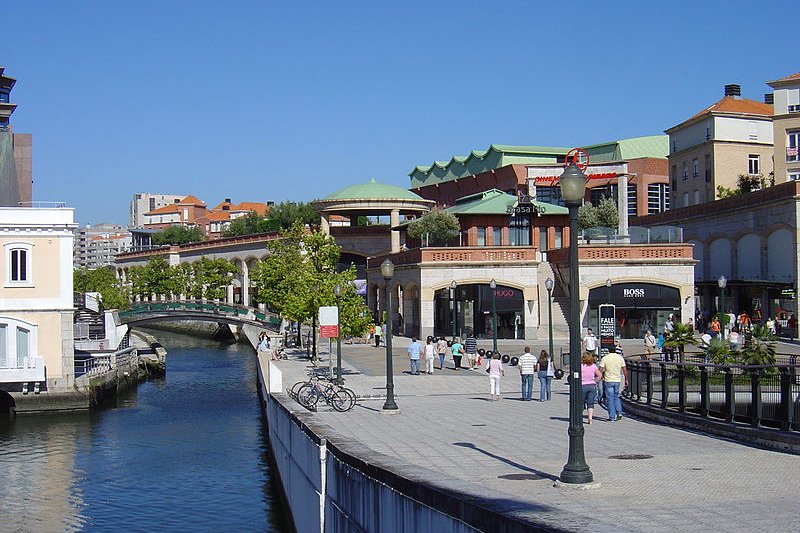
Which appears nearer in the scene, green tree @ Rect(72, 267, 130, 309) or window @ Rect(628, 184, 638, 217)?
window @ Rect(628, 184, 638, 217)

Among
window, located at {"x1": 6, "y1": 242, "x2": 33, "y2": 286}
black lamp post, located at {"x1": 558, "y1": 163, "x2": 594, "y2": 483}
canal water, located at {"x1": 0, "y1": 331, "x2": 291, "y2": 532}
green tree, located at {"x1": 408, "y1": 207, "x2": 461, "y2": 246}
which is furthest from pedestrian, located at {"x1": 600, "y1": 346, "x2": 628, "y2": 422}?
green tree, located at {"x1": 408, "y1": 207, "x2": 461, "y2": 246}

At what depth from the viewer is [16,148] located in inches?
2992

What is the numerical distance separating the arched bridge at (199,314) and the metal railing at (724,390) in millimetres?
53453

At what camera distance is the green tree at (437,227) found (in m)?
62.3

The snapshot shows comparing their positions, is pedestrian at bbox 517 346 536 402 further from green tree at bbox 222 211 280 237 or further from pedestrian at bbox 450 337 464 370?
green tree at bbox 222 211 280 237

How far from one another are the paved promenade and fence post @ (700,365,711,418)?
684 millimetres

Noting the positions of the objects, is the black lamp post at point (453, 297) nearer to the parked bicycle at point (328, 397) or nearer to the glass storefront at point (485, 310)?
the glass storefront at point (485, 310)

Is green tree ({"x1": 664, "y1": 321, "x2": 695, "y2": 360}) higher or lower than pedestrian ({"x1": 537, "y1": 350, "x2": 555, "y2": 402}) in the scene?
higher

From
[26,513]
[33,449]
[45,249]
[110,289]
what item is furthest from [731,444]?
[110,289]

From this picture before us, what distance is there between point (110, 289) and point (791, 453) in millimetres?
93760

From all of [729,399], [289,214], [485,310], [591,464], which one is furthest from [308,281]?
[289,214]

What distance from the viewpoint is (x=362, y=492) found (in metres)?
14.8

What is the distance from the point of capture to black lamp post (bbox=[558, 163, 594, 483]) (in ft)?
43.3

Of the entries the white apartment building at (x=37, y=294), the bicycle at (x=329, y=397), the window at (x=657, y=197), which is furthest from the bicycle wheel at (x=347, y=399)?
the window at (x=657, y=197)
